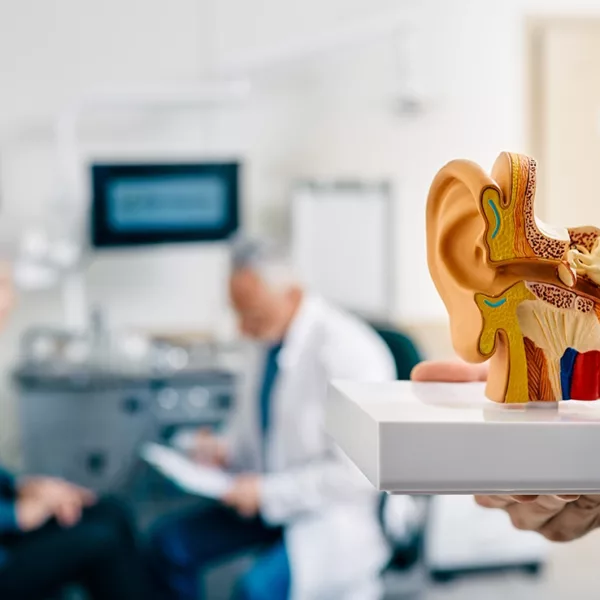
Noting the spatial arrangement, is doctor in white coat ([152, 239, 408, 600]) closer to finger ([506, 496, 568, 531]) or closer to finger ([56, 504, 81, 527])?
finger ([56, 504, 81, 527])

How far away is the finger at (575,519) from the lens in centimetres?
67

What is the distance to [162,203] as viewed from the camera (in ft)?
8.95

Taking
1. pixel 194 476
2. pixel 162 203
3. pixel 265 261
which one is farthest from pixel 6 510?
pixel 162 203

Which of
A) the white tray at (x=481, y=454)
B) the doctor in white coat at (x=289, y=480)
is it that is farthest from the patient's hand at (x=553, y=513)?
the doctor in white coat at (x=289, y=480)

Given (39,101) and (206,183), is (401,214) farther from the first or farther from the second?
(39,101)

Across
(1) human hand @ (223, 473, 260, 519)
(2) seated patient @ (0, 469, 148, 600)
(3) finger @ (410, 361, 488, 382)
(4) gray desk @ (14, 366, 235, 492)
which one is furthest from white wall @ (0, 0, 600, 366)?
(3) finger @ (410, 361, 488, 382)

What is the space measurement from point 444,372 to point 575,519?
0.50 feet

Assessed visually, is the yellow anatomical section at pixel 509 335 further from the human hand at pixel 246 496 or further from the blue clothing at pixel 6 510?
the blue clothing at pixel 6 510

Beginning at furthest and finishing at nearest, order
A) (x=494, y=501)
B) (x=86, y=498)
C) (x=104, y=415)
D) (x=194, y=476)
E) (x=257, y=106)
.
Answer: (x=257, y=106), (x=104, y=415), (x=86, y=498), (x=194, y=476), (x=494, y=501)

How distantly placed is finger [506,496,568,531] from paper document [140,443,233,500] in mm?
1231

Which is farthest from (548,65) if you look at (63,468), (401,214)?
(63,468)

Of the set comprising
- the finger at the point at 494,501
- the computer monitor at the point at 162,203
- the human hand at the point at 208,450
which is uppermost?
the computer monitor at the point at 162,203

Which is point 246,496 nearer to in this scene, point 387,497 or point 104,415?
point 387,497

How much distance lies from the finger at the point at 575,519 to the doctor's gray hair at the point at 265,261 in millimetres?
1280
